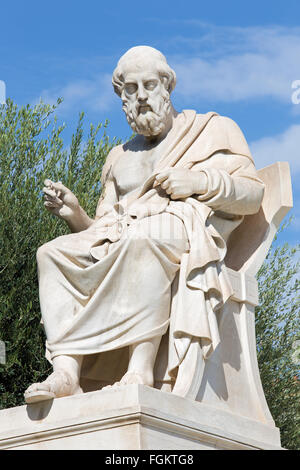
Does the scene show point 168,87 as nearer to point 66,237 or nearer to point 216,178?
point 216,178

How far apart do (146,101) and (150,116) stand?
100 millimetres

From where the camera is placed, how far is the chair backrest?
6039 mm

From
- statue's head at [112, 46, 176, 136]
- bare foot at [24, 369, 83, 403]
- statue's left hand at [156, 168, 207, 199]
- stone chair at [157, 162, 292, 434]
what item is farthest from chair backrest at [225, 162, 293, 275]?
bare foot at [24, 369, 83, 403]

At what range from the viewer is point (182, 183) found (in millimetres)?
5535

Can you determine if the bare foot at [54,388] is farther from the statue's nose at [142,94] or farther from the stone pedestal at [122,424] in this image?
the statue's nose at [142,94]

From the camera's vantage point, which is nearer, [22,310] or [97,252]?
[97,252]

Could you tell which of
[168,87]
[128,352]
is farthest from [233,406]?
[168,87]

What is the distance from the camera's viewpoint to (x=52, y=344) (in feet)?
17.5

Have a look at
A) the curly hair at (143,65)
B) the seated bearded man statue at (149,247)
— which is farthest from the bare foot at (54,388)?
the curly hair at (143,65)

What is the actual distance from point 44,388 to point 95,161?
6.58 meters

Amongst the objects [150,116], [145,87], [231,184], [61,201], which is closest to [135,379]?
[231,184]

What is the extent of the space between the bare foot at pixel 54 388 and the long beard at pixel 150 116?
5.65ft

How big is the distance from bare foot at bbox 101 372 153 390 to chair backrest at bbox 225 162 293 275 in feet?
3.85

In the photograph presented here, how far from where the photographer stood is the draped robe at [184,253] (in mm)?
5195
